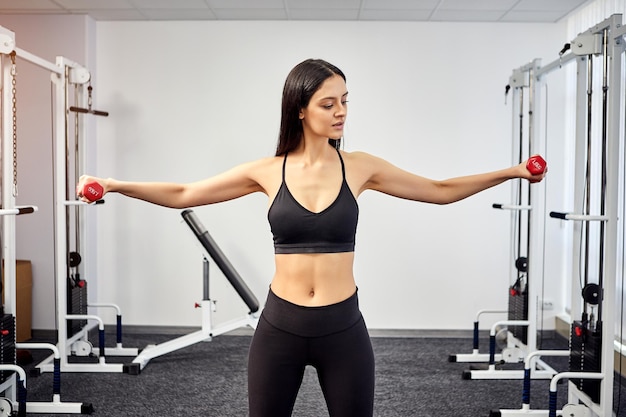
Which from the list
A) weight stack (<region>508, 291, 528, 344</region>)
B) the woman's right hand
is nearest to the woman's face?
the woman's right hand

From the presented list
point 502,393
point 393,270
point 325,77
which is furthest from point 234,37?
point 325,77

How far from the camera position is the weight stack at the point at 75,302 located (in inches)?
155

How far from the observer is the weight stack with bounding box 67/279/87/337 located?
393 centimetres

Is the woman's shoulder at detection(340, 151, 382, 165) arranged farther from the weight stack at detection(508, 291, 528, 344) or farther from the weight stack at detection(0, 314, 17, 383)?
the weight stack at detection(508, 291, 528, 344)

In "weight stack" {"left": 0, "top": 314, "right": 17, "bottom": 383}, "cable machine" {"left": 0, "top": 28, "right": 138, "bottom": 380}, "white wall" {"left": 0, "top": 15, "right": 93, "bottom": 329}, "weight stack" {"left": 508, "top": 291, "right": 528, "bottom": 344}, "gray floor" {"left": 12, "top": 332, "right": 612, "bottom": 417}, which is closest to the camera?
"weight stack" {"left": 0, "top": 314, "right": 17, "bottom": 383}

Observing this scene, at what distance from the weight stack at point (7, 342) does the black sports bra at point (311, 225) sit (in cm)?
205

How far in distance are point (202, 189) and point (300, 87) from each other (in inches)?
15.1

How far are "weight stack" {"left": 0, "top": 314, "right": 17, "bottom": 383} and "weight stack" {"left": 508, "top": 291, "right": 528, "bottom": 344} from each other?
109 inches

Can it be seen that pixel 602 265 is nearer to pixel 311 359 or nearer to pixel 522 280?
pixel 522 280

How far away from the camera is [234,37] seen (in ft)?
15.4

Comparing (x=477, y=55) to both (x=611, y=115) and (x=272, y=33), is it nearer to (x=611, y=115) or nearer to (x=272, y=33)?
(x=272, y=33)

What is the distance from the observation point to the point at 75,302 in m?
3.96

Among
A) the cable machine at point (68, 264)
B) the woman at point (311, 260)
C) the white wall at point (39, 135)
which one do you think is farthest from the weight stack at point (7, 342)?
the woman at point (311, 260)

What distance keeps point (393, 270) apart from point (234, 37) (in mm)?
2052
